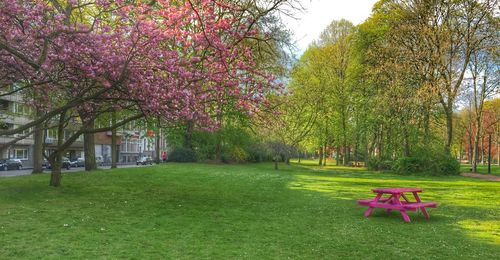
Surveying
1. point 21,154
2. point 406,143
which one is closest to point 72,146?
point 21,154

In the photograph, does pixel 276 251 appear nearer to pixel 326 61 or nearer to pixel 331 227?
pixel 331 227

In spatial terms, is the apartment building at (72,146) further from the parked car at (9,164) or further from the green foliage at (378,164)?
the green foliage at (378,164)

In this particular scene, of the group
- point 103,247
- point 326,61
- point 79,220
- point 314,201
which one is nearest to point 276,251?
point 103,247

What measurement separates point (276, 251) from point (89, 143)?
78.3 feet

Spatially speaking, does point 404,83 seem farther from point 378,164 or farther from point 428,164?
point 378,164

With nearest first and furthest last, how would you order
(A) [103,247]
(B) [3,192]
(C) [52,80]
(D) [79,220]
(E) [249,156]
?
(A) [103,247] → (D) [79,220] → (C) [52,80] → (B) [3,192] → (E) [249,156]

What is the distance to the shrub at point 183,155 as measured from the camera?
171ft

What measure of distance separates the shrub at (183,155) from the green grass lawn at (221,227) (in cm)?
3503

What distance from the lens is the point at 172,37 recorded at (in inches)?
513

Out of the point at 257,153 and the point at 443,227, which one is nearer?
the point at 443,227

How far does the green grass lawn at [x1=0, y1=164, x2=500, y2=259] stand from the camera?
805cm

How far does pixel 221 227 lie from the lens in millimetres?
10492

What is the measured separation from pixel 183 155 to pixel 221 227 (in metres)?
42.3

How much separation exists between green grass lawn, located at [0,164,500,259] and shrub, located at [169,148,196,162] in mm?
35029
